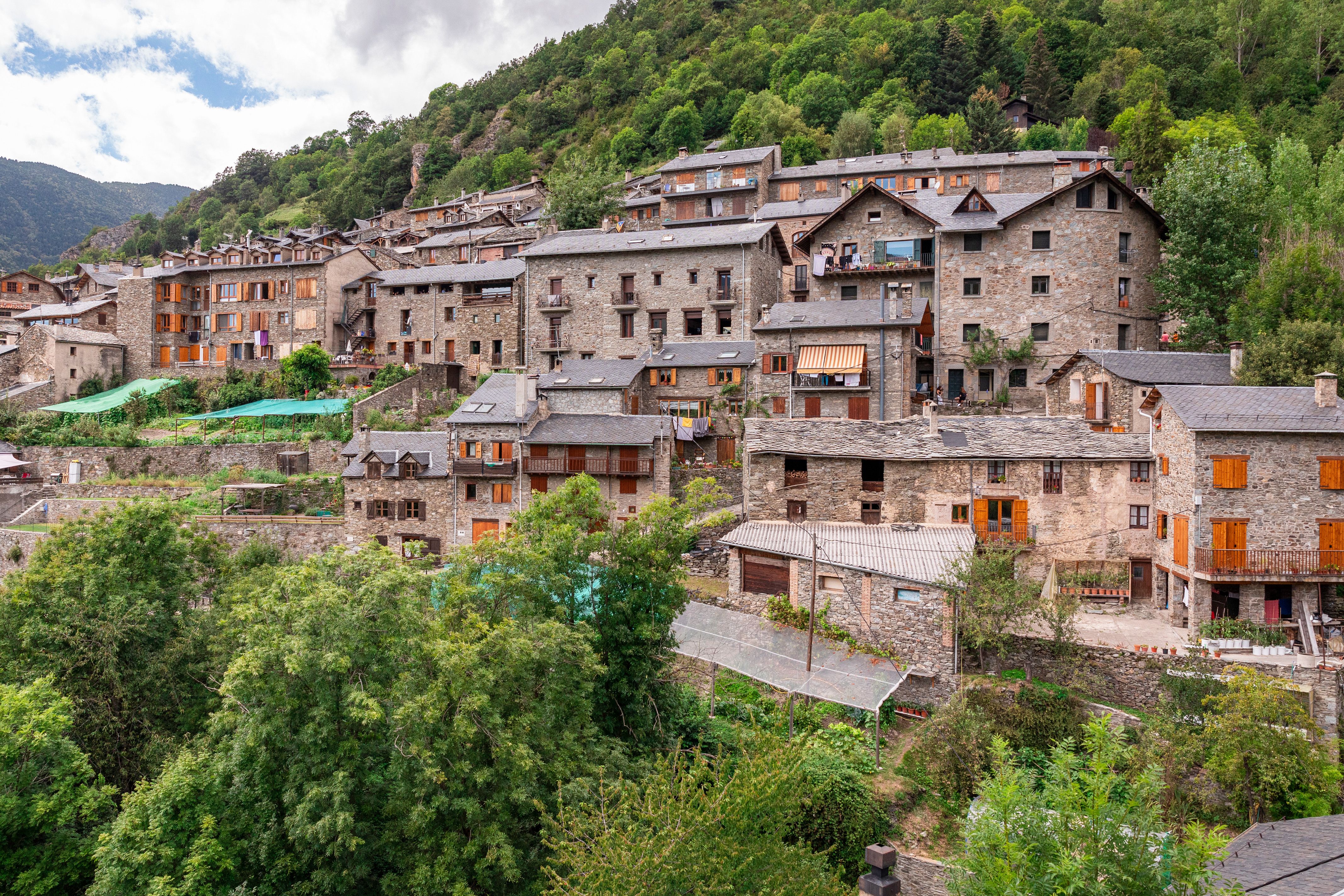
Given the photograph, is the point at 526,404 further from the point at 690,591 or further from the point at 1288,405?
the point at 1288,405

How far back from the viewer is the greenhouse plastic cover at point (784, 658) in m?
22.3

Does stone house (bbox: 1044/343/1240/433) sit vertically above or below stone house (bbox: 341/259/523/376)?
below


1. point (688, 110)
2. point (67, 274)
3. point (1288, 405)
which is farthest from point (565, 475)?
point (67, 274)

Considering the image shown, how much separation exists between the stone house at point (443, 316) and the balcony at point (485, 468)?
15.7 meters

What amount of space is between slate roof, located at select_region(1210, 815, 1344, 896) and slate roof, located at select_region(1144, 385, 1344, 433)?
1231cm

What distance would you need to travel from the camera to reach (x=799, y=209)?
5297 cm

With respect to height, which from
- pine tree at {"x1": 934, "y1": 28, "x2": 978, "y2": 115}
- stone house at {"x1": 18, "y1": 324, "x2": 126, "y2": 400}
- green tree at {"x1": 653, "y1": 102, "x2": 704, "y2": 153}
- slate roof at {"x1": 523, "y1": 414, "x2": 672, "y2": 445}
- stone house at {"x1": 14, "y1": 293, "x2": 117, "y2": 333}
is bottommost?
slate roof at {"x1": 523, "y1": 414, "x2": 672, "y2": 445}

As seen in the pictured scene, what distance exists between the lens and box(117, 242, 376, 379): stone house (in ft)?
182

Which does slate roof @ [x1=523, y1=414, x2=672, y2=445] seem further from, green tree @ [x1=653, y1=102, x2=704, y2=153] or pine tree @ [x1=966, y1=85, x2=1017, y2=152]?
green tree @ [x1=653, y1=102, x2=704, y2=153]

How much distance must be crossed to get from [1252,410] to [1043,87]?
218 ft

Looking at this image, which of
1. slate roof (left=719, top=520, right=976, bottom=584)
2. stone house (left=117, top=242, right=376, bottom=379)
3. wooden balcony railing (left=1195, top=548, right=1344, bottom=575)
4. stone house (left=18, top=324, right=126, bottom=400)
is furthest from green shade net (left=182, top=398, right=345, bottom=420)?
wooden balcony railing (left=1195, top=548, right=1344, bottom=575)

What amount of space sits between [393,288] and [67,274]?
59.3 m

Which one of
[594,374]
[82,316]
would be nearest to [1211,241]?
[594,374]

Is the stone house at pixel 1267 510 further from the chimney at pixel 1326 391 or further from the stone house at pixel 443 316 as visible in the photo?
the stone house at pixel 443 316
